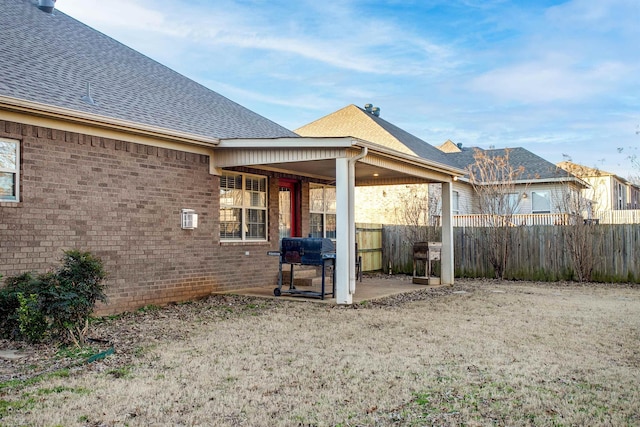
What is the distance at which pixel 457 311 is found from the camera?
980 cm

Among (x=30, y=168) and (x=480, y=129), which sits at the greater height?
(x=480, y=129)

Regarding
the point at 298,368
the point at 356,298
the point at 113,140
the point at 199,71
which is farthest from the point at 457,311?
the point at 199,71

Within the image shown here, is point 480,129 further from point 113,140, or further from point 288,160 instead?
point 113,140

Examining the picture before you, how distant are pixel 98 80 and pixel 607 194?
93.6ft

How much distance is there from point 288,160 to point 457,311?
4.03 metres

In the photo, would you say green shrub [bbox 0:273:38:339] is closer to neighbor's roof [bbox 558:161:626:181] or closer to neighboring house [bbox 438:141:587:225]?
neighbor's roof [bbox 558:161:626:181]

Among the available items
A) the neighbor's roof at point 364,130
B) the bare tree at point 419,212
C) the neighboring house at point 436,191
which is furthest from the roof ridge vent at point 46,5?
the neighbor's roof at point 364,130

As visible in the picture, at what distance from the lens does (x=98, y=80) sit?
10.1 metres

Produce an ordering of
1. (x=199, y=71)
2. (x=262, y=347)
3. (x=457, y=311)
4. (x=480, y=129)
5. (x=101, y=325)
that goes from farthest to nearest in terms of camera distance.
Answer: (x=480, y=129) < (x=199, y=71) < (x=457, y=311) < (x=101, y=325) < (x=262, y=347)

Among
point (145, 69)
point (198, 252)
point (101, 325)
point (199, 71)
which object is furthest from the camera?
point (199, 71)

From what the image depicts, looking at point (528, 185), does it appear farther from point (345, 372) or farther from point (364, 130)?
point (345, 372)

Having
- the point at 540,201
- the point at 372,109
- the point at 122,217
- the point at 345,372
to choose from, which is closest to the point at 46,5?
the point at 122,217

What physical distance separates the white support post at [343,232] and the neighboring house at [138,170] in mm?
25

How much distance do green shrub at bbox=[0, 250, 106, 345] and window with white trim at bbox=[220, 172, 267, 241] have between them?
4.80 metres
